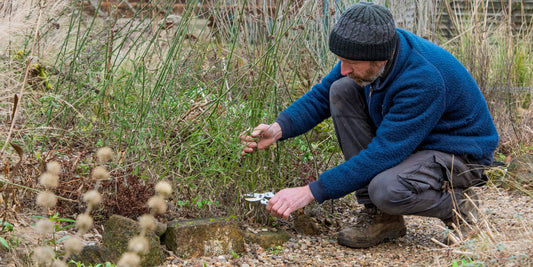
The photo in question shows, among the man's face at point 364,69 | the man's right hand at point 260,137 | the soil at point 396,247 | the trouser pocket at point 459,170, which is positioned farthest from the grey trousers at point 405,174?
the man's right hand at point 260,137

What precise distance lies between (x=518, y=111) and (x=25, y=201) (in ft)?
13.6

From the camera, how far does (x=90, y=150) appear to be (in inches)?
122

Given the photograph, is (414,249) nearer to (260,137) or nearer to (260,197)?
(260,197)

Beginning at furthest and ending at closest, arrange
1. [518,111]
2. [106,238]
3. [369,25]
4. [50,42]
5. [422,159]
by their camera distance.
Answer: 1. [518,111]
2. [50,42]
3. [422,159]
4. [369,25]
5. [106,238]

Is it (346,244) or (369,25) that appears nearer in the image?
(369,25)

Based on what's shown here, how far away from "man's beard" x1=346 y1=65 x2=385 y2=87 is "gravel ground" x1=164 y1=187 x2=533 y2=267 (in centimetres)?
74

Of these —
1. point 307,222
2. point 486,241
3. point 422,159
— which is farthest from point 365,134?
point 486,241

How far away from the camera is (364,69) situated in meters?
2.79

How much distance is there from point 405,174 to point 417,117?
0.29m

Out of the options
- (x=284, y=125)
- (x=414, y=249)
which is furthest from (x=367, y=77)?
(x=414, y=249)

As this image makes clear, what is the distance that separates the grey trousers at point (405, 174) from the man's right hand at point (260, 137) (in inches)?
14.2

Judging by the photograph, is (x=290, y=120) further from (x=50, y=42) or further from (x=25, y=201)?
(x=50, y=42)

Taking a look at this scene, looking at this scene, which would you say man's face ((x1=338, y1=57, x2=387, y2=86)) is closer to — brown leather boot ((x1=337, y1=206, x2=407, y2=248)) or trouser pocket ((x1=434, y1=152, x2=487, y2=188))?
trouser pocket ((x1=434, y1=152, x2=487, y2=188))

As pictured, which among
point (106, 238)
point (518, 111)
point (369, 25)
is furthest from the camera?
point (518, 111)
